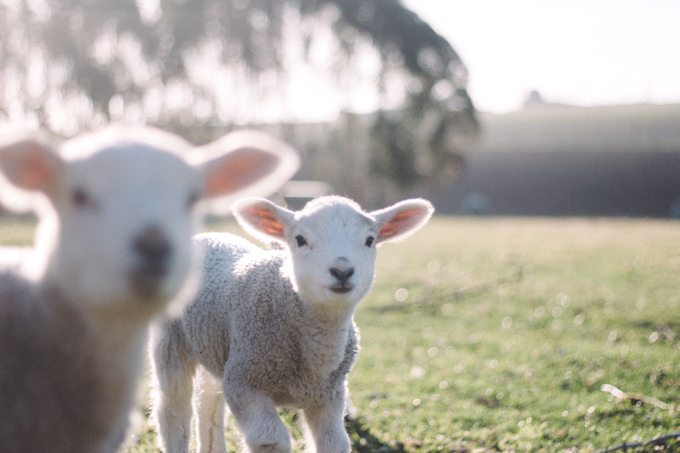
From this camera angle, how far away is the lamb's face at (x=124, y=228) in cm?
199

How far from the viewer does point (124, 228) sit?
2.00 metres

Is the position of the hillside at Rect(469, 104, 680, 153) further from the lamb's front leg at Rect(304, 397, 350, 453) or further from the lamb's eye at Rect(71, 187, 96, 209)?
the lamb's eye at Rect(71, 187, 96, 209)

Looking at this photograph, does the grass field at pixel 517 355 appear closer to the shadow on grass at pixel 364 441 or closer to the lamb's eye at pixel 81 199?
the shadow on grass at pixel 364 441

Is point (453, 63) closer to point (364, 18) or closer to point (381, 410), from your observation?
point (364, 18)

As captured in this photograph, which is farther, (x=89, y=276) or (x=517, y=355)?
(x=517, y=355)

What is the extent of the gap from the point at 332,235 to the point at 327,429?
110cm

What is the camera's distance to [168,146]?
7.76 ft

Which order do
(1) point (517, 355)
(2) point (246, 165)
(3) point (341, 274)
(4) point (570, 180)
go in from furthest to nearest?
1. (4) point (570, 180)
2. (1) point (517, 355)
3. (3) point (341, 274)
4. (2) point (246, 165)

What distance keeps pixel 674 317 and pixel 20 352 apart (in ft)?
28.0

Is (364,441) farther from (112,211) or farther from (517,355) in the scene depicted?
(517,355)

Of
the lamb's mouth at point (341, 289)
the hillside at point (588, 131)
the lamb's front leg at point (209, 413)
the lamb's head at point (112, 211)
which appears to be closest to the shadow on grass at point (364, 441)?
the lamb's front leg at point (209, 413)

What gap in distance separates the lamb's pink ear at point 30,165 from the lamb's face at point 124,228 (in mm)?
52

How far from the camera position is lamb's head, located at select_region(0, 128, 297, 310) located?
2.00 meters

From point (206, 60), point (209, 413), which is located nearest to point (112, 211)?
point (209, 413)
